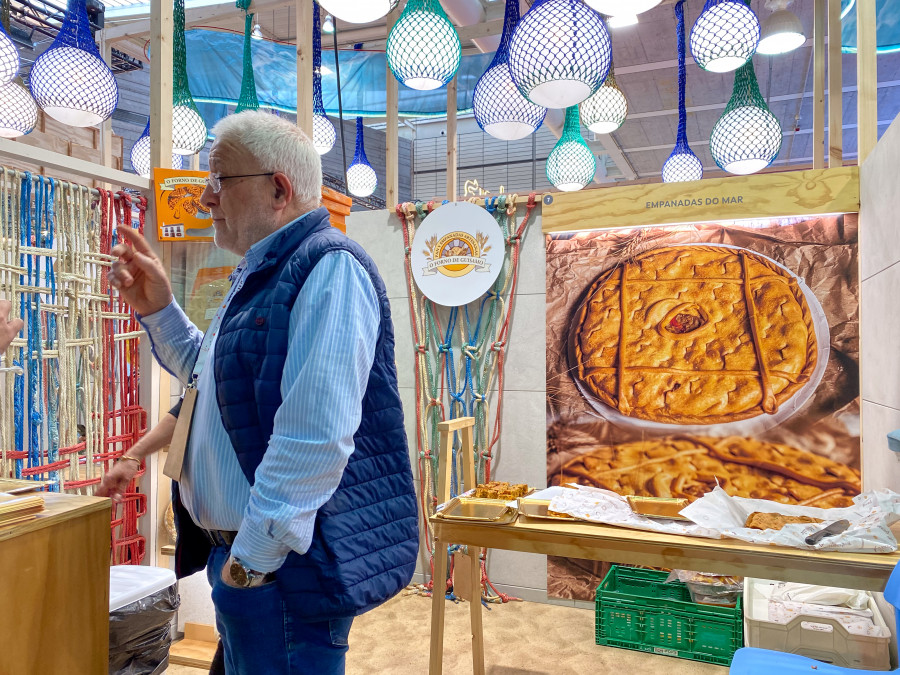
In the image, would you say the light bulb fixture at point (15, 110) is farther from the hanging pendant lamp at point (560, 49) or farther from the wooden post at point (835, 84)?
the wooden post at point (835, 84)

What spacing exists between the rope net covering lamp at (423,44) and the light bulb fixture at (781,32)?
1740 millimetres

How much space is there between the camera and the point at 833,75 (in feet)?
11.0

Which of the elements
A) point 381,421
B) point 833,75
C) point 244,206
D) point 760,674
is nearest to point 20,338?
point 244,206

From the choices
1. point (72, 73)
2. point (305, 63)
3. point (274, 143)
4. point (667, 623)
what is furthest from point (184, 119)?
point (667, 623)

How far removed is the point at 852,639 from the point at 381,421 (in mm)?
2189

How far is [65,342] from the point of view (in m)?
2.46

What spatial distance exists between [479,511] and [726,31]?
2.21 metres

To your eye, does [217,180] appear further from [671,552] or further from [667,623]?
[667,623]

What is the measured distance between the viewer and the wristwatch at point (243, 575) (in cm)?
120

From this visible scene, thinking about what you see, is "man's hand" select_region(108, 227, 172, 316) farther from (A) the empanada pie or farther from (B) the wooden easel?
(A) the empanada pie

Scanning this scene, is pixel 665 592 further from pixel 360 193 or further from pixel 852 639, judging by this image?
pixel 360 193

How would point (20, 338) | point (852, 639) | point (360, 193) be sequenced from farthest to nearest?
point (360, 193)
point (852, 639)
point (20, 338)

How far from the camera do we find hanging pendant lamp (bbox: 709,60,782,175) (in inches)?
137

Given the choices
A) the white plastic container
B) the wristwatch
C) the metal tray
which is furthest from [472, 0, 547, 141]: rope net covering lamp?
the wristwatch
